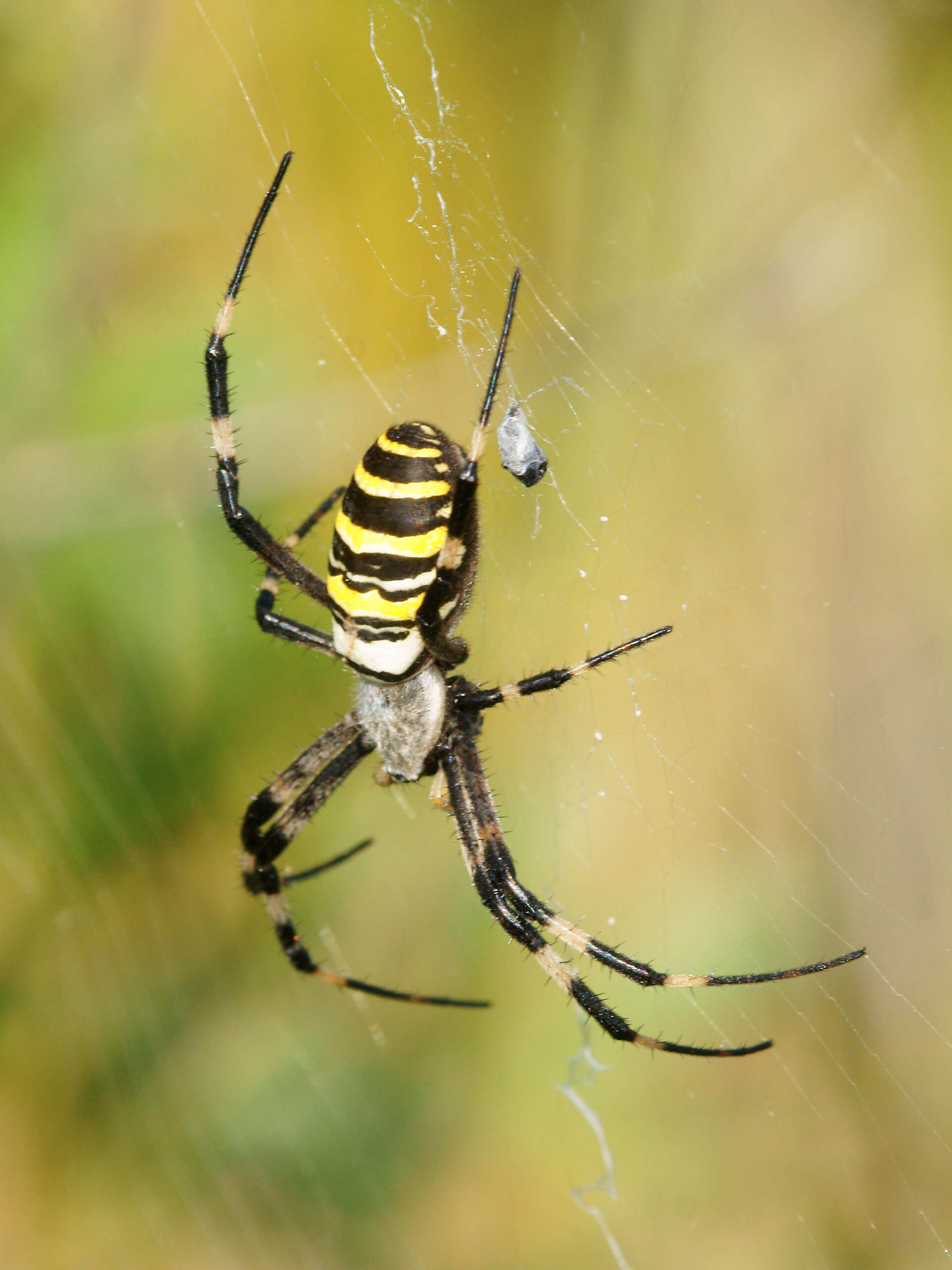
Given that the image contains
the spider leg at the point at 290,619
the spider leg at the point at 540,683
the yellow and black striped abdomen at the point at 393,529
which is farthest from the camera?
the spider leg at the point at 290,619

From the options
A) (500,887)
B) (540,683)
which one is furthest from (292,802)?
(540,683)

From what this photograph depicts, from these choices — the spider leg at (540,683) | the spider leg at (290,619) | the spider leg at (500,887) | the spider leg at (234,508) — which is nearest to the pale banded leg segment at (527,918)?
the spider leg at (500,887)

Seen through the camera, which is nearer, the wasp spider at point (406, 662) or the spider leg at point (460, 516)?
the spider leg at point (460, 516)

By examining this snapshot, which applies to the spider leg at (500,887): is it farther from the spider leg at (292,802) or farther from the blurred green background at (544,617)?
the blurred green background at (544,617)

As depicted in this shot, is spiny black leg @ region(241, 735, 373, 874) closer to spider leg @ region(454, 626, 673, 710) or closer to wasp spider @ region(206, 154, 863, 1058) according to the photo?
wasp spider @ region(206, 154, 863, 1058)

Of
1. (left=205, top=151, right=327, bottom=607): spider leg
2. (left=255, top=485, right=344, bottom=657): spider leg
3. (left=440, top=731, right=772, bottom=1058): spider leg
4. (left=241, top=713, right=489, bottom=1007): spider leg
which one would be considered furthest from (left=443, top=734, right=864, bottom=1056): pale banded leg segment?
(left=205, top=151, right=327, bottom=607): spider leg

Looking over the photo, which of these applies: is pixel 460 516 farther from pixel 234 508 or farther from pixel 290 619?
pixel 290 619
